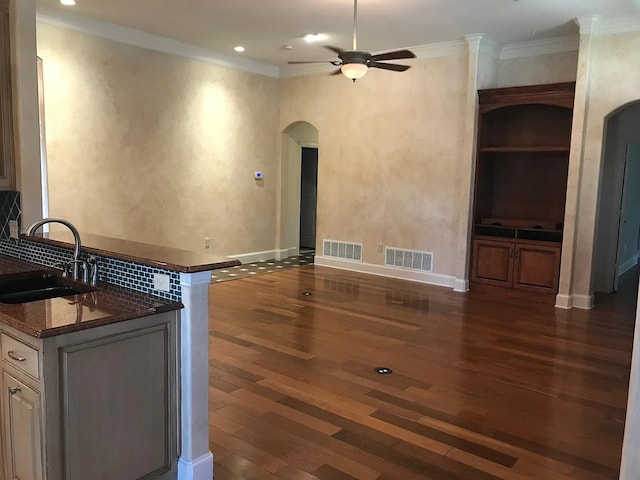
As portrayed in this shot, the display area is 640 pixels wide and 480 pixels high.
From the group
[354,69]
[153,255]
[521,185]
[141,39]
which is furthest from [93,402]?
[521,185]

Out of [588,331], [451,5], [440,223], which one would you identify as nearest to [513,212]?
[440,223]

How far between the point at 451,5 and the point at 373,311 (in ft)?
10.8

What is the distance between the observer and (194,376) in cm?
235

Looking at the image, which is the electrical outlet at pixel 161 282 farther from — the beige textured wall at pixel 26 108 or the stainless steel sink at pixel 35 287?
the beige textured wall at pixel 26 108

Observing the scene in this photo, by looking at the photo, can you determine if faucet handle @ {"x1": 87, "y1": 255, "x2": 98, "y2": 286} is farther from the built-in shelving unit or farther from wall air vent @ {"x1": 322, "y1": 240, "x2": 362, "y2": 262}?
wall air vent @ {"x1": 322, "y1": 240, "x2": 362, "y2": 262}

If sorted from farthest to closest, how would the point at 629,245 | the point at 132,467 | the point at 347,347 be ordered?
the point at 629,245 < the point at 347,347 < the point at 132,467

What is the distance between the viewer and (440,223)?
7.11 meters

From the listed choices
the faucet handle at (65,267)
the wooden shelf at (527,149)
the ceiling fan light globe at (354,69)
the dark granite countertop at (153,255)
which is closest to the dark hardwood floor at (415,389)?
the dark granite countertop at (153,255)

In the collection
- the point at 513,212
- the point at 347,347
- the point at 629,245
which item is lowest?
the point at 347,347

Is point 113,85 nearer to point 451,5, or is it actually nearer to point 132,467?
point 451,5

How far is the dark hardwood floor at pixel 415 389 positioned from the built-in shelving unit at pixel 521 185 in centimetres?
66

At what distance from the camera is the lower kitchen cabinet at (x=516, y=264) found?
6.29 metres

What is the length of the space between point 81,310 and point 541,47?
6407 millimetres

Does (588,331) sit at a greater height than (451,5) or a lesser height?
lesser
